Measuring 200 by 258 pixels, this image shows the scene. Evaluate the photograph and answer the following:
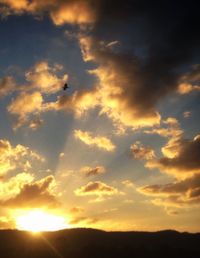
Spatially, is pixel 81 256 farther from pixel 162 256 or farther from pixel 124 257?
pixel 162 256

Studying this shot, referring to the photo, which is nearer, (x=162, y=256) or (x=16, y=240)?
(x=162, y=256)

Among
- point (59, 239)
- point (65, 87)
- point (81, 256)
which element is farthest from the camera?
point (59, 239)

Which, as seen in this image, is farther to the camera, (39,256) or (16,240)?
(16,240)

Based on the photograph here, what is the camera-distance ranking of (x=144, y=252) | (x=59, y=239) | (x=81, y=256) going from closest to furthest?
1. (x=81, y=256)
2. (x=144, y=252)
3. (x=59, y=239)

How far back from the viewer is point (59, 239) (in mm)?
197750

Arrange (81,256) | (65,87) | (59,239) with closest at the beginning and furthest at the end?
(65,87) < (81,256) < (59,239)

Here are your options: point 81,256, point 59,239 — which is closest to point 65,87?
point 81,256

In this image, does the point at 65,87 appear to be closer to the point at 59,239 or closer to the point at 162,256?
the point at 162,256

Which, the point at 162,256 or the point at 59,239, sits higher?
the point at 59,239

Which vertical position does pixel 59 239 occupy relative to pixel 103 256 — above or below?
above

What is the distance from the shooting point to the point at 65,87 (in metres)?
59.1

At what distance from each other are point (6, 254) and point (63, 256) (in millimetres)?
20699

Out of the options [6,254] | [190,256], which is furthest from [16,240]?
[190,256]

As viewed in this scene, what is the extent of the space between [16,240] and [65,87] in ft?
526
